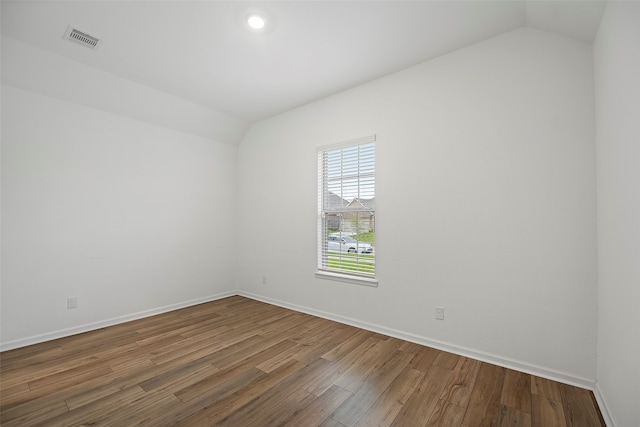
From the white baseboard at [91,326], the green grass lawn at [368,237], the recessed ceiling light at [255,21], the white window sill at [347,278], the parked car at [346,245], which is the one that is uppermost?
the recessed ceiling light at [255,21]

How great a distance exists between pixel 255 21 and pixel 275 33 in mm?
210

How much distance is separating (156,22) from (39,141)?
1964 millimetres

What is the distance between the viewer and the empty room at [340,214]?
1910mm

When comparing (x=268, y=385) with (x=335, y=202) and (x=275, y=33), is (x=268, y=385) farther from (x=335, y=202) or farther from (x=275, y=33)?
(x=275, y=33)

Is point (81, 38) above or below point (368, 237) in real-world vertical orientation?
above

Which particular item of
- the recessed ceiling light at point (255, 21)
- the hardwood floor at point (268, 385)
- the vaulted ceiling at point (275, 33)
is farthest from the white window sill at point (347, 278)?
the recessed ceiling light at point (255, 21)

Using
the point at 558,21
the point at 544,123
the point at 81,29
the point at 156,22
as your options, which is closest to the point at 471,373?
the point at 544,123

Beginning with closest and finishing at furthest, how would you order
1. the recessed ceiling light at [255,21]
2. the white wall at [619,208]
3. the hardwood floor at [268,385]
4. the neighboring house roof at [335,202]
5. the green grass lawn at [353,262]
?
1. the white wall at [619,208]
2. the hardwood floor at [268,385]
3. the recessed ceiling light at [255,21]
4. the green grass lawn at [353,262]
5. the neighboring house roof at [335,202]

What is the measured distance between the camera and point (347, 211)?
3.67 m

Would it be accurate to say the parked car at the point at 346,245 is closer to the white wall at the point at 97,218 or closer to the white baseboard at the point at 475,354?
the white baseboard at the point at 475,354

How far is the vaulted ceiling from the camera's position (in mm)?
2193

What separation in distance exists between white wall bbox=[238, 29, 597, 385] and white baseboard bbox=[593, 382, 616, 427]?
120mm

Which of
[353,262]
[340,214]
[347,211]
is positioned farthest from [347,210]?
[353,262]

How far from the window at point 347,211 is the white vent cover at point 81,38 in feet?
8.49
